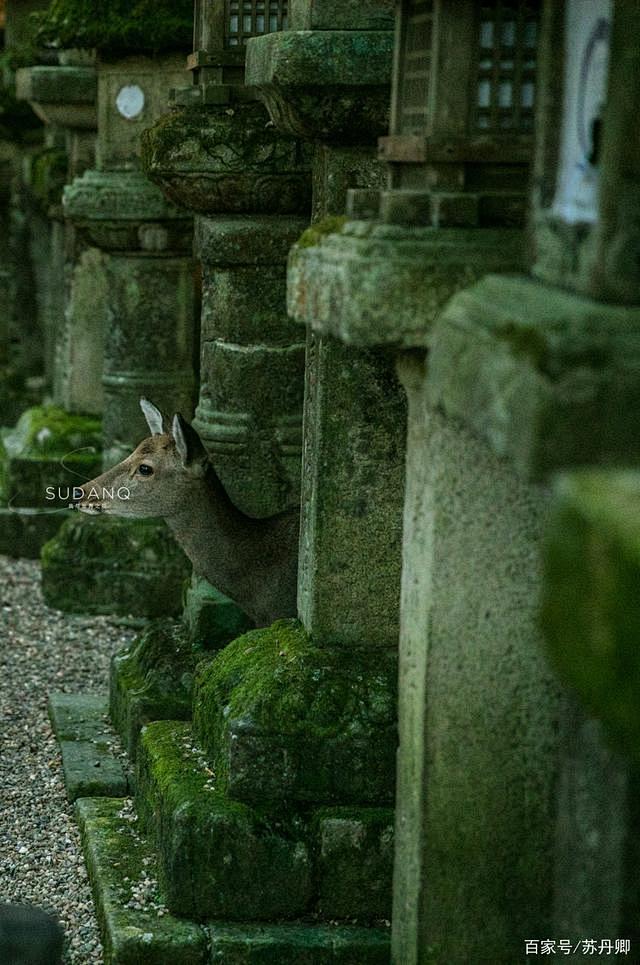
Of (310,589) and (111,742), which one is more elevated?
(310,589)

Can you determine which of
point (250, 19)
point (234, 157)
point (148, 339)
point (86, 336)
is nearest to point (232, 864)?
point (234, 157)

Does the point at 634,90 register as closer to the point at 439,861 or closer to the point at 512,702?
the point at 512,702

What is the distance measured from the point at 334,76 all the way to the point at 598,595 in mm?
2780

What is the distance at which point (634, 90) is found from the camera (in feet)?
10.3

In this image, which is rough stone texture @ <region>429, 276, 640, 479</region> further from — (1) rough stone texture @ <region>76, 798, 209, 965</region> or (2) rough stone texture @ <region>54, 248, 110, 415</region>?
(2) rough stone texture @ <region>54, 248, 110, 415</region>

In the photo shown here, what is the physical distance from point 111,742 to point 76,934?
166 cm

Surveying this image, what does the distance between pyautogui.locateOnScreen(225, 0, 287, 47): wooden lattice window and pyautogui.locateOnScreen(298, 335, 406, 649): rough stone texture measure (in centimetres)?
193

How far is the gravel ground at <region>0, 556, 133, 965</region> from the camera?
216 inches

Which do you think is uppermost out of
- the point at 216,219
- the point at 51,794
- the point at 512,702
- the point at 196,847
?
the point at 216,219

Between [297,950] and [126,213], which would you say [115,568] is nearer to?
[126,213]

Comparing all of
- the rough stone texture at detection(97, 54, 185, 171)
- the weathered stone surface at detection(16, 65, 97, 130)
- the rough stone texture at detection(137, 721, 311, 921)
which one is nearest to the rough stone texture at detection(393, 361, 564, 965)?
the rough stone texture at detection(137, 721, 311, 921)

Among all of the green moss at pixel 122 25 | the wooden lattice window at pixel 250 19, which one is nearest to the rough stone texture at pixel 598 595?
the wooden lattice window at pixel 250 19

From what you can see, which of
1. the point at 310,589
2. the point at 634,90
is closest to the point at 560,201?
the point at 634,90

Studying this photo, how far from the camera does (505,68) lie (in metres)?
3.96
